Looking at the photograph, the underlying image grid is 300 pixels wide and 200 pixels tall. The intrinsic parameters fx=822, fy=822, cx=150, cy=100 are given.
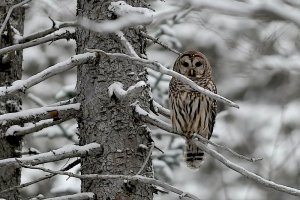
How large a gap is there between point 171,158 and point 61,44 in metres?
6.12

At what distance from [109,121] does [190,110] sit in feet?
4.47

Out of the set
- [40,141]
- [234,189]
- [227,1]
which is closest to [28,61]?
[40,141]

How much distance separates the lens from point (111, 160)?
19.1ft

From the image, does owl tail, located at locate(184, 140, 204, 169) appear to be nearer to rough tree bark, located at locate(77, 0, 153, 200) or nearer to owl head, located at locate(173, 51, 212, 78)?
owl head, located at locate(173, 51, 212, 78)

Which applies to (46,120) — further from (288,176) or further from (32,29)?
(288,176)

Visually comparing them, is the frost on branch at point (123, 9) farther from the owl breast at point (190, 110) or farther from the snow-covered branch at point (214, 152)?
the owl breast at point (190, 110)

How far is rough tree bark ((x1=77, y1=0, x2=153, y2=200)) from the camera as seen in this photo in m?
5.80

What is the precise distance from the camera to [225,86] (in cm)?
1552

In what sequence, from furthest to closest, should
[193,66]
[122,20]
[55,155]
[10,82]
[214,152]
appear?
[193,66] → [10,82] → [55,155] → [214,152] → [122,20]


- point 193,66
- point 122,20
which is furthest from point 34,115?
point 193,66

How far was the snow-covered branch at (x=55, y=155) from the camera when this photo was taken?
18.2 ft

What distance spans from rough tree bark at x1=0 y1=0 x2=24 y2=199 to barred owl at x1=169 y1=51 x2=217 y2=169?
4.39 feet

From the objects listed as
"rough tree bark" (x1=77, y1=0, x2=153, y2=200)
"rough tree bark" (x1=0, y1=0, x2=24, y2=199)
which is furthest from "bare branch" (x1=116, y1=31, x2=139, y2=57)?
"rough tree bark" (x1=0, y1=0, x2=24, y2=199)

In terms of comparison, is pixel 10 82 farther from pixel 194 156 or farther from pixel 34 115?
pixel 194 156
